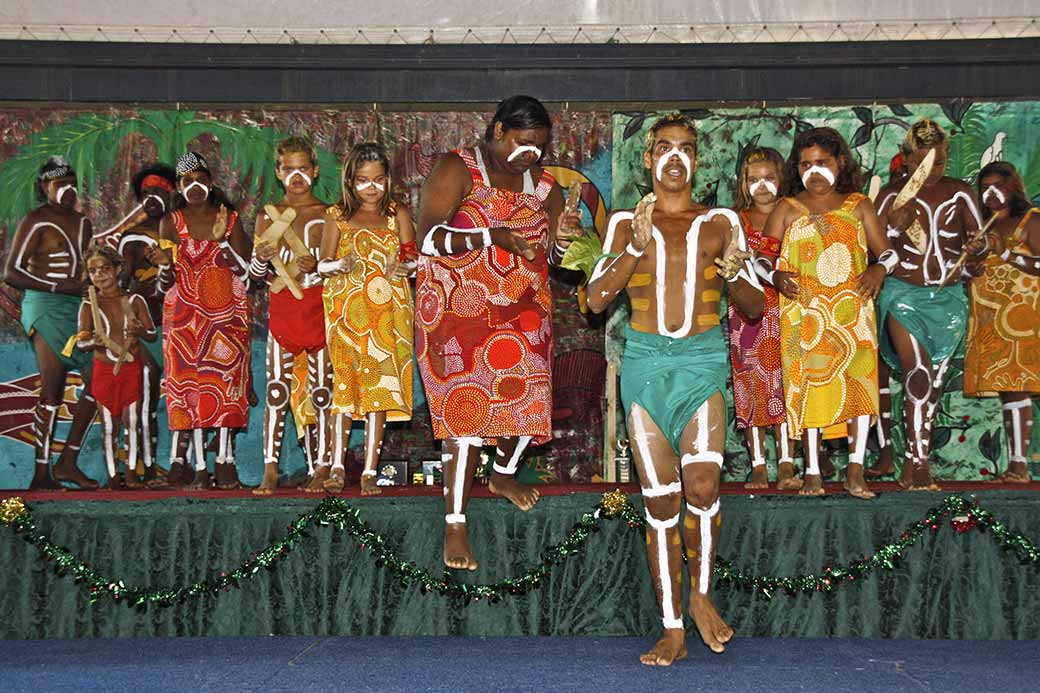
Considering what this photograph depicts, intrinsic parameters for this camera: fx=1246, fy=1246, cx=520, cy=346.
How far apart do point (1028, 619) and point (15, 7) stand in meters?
7.27

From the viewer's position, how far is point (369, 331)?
6156 mm

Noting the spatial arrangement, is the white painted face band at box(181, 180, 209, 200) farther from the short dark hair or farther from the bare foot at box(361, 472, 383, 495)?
the short dark hair

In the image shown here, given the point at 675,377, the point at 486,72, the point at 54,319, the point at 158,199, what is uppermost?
the point at 486,72

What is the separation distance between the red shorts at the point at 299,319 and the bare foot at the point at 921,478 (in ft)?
10.1

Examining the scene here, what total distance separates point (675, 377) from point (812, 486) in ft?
4.27

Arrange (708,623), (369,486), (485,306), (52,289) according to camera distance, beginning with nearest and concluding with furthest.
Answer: (708,623)
(485,306)
(369,486)
(52,289)

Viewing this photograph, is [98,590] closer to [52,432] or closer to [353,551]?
[353,551]

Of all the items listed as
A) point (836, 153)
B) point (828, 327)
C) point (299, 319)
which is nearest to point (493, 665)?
point (828, 327)

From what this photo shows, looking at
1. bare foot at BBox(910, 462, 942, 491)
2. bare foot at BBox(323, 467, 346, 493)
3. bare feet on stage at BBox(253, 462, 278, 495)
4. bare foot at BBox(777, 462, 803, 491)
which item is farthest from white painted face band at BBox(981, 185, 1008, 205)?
bare feet on stage at BBox(253, 462, 278, 495)

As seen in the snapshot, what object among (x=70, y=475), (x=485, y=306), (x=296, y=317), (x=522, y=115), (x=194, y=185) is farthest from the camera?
(x=70, y=475)

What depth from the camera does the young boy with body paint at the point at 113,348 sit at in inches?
287

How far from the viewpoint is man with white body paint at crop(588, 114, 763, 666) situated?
4.90m

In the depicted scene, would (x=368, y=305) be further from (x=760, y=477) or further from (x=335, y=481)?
(x=760, y=477)

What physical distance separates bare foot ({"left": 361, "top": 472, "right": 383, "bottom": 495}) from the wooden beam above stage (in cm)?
320
